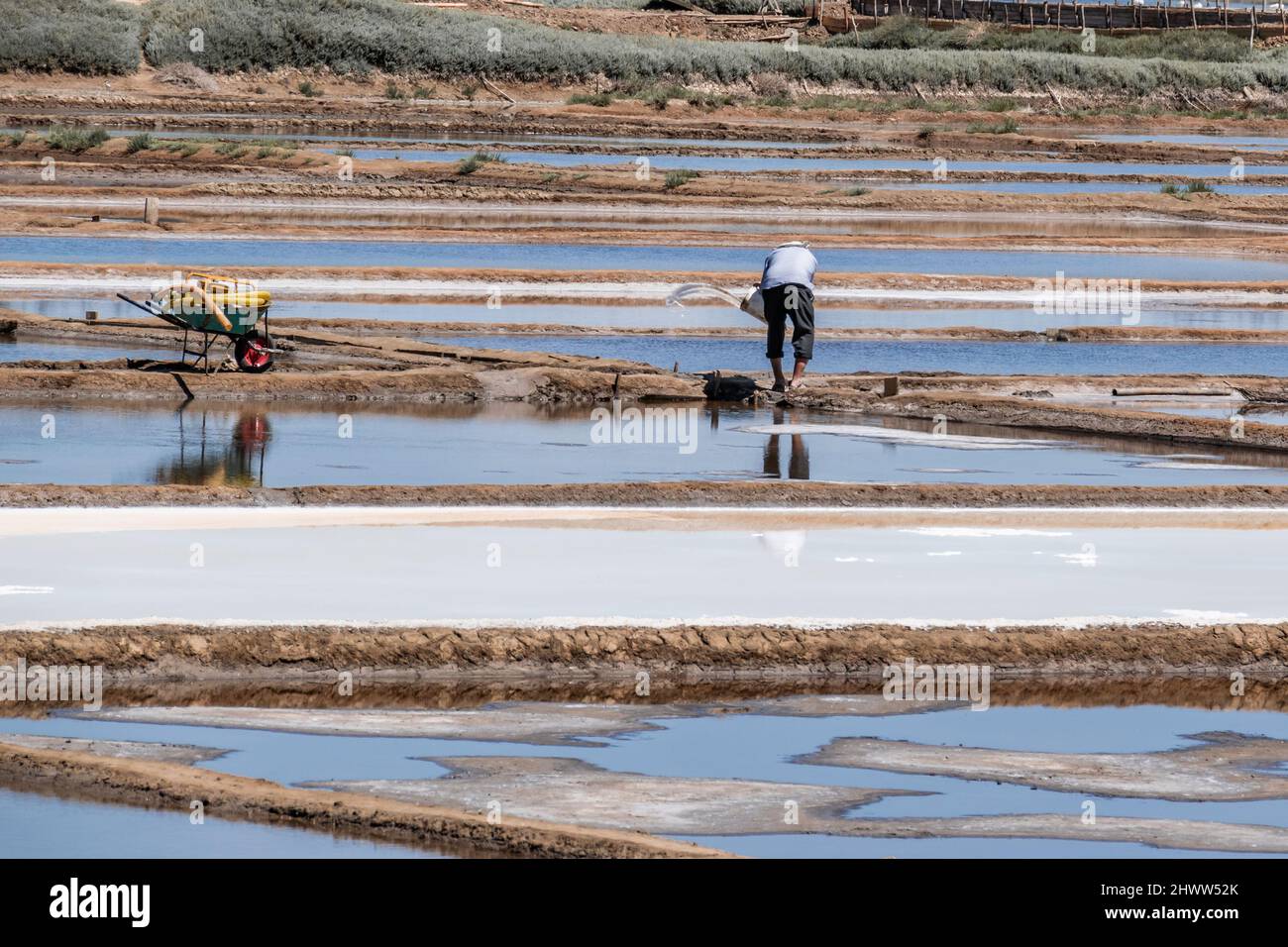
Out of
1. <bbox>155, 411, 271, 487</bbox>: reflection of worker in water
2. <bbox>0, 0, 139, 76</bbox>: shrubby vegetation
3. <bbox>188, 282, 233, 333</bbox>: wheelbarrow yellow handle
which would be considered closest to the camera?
<bbox>155, 411, 271, 487</bbox>: reflection of worker in water

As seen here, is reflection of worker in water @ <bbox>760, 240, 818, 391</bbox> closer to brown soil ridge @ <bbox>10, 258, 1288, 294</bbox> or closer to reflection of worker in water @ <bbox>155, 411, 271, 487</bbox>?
reflection of worker in water @ <bbox>155, 411, 271, 487</bbox>

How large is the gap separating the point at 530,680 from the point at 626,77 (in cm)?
5540

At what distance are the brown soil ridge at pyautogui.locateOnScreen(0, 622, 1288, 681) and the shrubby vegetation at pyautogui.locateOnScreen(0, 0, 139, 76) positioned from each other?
165ft

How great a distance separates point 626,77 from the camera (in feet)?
209

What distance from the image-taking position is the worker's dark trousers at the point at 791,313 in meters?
17.6

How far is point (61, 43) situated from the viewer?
56.8 m

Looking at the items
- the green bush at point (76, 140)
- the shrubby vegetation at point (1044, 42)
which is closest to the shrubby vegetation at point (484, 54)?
the shrubby vegetation at point (1044, 42)

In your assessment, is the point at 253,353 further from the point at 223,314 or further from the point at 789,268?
the point at 789,268

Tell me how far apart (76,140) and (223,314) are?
26.0 m

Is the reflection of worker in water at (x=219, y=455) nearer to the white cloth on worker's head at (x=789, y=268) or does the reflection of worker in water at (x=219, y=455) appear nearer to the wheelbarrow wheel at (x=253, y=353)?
the wheelbarrow wheel at (x=253, y=353)

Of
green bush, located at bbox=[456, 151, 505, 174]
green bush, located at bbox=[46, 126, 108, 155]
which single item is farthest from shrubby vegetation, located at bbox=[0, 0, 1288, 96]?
green bush, located at bbox=[456, 151, 505, 174]

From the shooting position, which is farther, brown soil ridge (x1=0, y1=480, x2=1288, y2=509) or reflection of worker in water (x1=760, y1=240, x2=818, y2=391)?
reflection of worker in water (x1=760, y1=240, x2=818, y2=391)

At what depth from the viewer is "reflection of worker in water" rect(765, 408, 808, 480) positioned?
15.3 m
